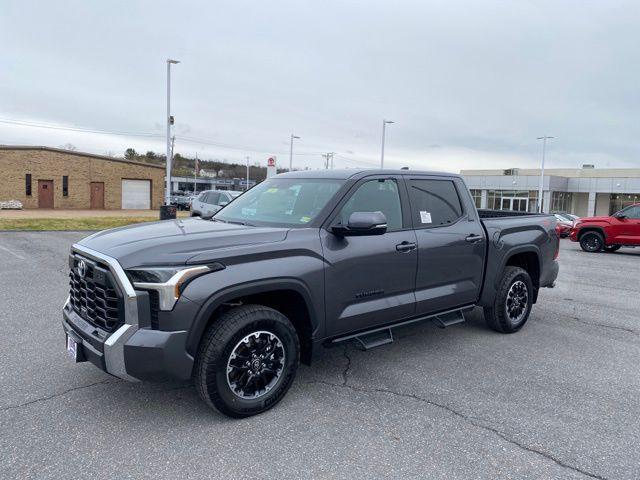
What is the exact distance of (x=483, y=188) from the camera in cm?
5362

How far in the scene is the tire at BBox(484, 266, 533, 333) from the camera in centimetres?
553

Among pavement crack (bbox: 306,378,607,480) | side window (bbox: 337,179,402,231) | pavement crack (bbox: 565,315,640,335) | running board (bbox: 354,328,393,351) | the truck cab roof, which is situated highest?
the truck cab roof

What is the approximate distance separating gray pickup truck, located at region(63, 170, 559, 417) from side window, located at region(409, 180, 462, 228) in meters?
0.01

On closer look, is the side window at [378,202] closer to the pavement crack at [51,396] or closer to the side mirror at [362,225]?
the side mirror at [362,225]

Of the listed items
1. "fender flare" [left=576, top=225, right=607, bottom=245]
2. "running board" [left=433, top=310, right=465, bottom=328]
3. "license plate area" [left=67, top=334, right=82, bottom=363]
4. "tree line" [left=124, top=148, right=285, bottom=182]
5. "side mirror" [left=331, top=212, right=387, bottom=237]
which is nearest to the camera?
"license plate area" [left=67, top=334, right=82, bottom=363]

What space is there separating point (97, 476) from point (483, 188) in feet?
180

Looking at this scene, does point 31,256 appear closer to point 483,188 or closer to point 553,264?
point 553,264

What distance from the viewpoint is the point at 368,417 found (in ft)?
11.7

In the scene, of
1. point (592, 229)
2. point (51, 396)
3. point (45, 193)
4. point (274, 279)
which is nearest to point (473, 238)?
point (274, 279)

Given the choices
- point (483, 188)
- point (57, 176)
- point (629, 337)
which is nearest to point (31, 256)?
point (629, 337)

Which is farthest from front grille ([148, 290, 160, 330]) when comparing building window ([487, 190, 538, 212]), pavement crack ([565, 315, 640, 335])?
building window ([487, 190, 538, 212])

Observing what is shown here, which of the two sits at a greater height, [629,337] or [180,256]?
[180,256]

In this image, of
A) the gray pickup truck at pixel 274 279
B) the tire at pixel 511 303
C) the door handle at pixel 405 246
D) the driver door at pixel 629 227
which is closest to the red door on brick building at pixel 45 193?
the driver door at pixel 629 227

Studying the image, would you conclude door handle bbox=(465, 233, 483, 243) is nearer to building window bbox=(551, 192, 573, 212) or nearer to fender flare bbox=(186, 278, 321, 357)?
fender flare bbox=(186, 278, 321, 357)
